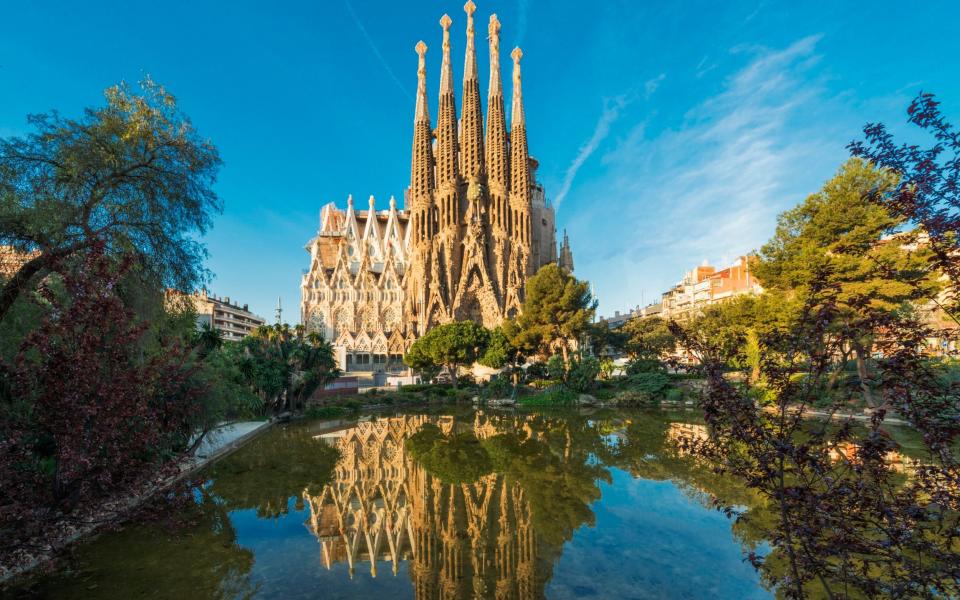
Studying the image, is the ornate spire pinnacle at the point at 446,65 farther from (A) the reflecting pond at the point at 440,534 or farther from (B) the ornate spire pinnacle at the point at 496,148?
(A) the reflecting pond at the point at 440,534

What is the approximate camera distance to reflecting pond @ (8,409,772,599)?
643 cm

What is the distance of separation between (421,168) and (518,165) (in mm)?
12087

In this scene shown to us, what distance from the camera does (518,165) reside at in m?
55.0

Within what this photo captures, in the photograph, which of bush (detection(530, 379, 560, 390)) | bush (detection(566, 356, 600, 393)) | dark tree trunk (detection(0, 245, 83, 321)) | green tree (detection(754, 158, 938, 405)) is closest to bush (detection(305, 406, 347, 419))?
bush (detection(530, 379, 560, 390))

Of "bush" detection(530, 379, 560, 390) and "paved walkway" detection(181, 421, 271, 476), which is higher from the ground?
"bush" detection(530, 379, 560, 390)

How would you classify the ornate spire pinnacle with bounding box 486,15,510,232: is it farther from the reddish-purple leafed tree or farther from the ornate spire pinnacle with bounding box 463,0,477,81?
the reddish-purple leafed tree

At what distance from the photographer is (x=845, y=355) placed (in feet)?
12.6

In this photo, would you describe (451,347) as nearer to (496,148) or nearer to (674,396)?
(674,396)

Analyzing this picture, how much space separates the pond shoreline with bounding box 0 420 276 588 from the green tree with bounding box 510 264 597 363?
19.7m

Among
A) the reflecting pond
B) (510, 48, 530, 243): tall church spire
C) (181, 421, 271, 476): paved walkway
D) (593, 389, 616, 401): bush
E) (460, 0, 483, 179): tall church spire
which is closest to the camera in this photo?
the reflecting pond

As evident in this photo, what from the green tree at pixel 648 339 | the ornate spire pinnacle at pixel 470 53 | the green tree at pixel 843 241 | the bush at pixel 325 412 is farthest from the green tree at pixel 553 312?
the ornate spire pinnacle at pixel 470 53

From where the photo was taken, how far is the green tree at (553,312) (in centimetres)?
3412

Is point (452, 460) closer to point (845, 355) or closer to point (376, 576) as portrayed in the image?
point (376, 576)

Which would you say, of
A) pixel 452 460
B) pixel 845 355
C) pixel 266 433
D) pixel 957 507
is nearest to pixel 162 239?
pixel 452 460
